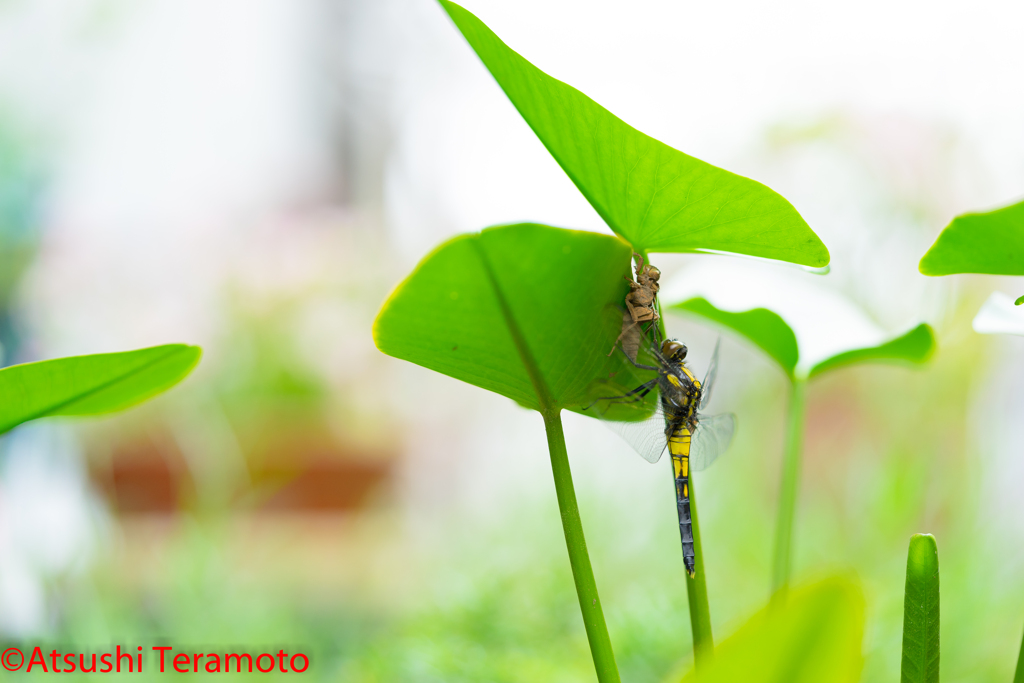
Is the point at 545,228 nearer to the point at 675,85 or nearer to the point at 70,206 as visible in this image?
the point at 675,85

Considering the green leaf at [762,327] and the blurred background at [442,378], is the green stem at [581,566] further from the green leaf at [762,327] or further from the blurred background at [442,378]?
the blurred background at [442,378]

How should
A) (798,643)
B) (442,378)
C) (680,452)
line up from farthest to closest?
(442,378) → (680,452) → (798,643)

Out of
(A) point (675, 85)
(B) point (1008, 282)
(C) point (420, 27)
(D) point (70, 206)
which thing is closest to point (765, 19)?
(A) point (675, 85)

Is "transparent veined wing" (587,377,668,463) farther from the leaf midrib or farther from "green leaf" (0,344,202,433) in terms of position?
"green leaf" (0,344,202,433)

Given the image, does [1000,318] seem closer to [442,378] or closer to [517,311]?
[517,311]

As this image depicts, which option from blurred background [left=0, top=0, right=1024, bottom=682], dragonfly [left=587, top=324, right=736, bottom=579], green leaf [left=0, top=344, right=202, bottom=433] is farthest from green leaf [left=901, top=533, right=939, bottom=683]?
blurred background [left=0, top=0, right=1024, bottom=682]

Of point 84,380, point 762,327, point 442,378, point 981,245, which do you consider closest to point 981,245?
point 981,245
